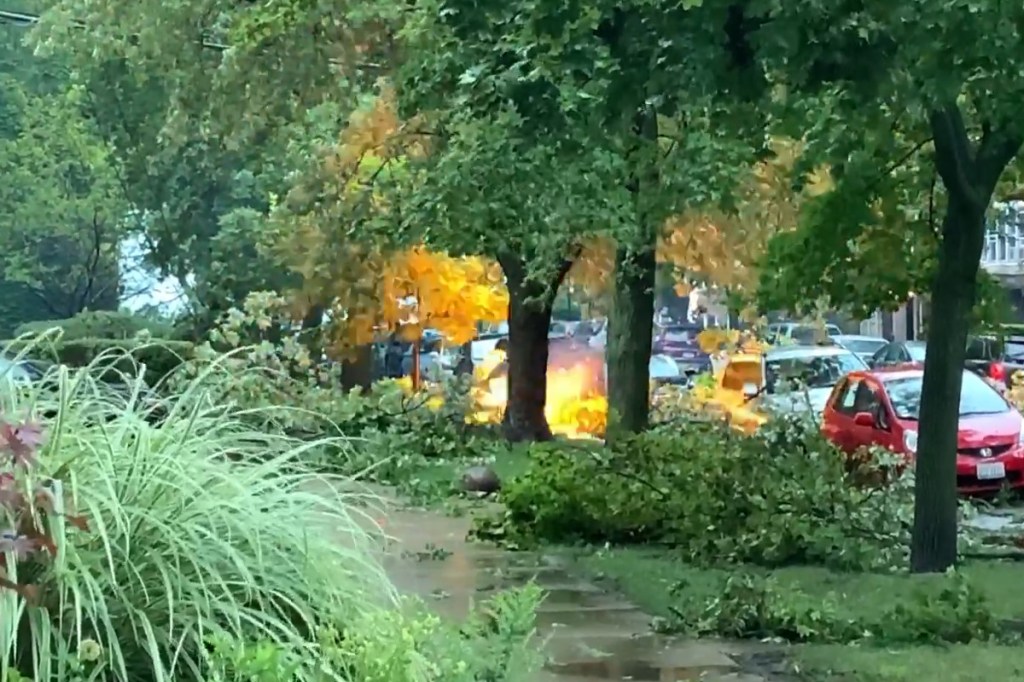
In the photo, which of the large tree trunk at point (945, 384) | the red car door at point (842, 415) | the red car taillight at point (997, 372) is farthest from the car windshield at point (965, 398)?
the red car taillight at point (997, 372)

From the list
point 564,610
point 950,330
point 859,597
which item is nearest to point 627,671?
point 564,610

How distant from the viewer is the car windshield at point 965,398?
1641cm

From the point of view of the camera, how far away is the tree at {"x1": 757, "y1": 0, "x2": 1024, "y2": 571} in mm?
7395

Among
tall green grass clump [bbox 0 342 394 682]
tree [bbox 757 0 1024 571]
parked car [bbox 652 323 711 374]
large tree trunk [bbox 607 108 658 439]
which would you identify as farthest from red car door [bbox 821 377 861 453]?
parked car [bbox 652 323 711 374]

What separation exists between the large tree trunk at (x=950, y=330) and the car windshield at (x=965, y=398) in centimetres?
629

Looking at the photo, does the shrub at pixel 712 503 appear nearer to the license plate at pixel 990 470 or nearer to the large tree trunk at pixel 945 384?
the large tree trunk at pixel 945 384

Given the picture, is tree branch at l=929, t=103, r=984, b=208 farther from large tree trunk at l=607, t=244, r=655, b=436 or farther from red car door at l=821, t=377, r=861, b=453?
large tree trunk at l=607, t=244, r=655, b=436

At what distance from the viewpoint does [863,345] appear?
38125 millimetres

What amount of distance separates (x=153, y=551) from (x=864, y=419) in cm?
1321

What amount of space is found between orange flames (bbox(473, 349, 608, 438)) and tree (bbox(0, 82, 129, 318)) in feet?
35.0

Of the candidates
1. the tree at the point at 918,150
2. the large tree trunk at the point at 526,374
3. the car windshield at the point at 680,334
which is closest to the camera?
the tree at the point at 918,150

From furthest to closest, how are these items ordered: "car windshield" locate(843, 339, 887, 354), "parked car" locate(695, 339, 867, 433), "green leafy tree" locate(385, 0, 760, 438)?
"car windshield" locate(843, 339, 887, 354) < "parked car" locate(695, 339, 867, 433) < "green leafy tree" locate(385, 0, 760, 438)

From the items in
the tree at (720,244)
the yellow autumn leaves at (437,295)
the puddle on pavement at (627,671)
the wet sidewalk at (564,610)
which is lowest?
the wet sidewalk at (564,610)

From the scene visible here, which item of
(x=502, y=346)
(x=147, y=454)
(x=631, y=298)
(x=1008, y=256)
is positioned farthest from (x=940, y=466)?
(x=1008, y=256)
